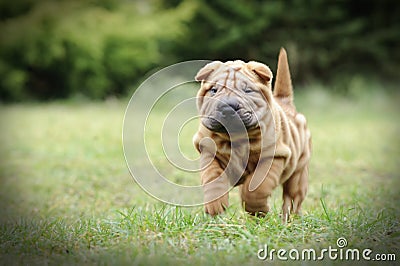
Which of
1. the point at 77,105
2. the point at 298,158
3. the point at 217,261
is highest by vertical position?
the point at 77,105

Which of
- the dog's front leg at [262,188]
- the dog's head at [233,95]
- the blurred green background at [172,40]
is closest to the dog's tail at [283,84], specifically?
the dog's head at [233,95]

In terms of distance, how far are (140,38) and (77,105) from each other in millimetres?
2087

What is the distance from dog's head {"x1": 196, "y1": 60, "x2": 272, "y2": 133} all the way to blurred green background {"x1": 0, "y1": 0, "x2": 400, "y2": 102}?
29.2 ft

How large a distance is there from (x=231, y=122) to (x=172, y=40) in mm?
10206

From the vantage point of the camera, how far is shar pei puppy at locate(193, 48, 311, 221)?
120 inches

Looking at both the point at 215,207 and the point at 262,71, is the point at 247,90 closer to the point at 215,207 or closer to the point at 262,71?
the point at 262,71

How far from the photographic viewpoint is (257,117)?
312 cm

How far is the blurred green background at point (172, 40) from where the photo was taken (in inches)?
462

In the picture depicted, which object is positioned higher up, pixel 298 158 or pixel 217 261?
pixel 298 158

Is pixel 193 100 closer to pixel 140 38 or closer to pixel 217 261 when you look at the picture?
pixel 217 261

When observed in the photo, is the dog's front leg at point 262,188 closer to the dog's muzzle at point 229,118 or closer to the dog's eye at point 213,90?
the dog's muzzle at point 229,118

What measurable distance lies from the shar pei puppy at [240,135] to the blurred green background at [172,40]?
8.90 meters

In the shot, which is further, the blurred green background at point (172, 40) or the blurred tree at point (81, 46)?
the blurred green background at point (172, 40)

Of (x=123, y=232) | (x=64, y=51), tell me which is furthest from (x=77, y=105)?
(x=123, y=232)
